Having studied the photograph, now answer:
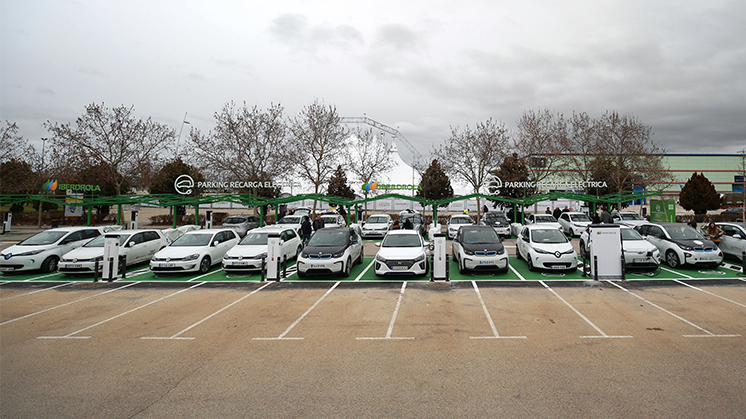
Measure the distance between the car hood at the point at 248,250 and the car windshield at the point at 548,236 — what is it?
30.9ft

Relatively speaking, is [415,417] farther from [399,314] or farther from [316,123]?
[316,123]

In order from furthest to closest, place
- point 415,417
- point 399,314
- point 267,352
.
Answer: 1. point 399,314
2. point 267,352
3. point 415,417

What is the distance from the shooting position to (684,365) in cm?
512

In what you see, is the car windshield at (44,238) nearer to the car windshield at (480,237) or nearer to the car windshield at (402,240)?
the car windshield at (402,240)

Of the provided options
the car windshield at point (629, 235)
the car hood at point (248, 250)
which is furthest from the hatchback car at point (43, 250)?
the car windshield at point (629, 235)

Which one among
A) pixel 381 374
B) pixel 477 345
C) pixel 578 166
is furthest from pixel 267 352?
pixel 578 166

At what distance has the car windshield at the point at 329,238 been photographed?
40.8 feet

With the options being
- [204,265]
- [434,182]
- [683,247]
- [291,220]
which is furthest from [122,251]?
[434,182]

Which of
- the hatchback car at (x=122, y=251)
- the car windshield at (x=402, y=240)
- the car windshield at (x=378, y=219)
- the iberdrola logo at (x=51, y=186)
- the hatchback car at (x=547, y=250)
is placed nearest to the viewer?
the hatchback car at (x=547, y=250)

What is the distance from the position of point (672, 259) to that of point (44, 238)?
881 inches

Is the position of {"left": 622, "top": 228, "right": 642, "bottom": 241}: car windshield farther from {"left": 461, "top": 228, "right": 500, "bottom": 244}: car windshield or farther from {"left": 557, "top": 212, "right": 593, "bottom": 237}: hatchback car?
{"left": 557, "top": 212, "right": 593, "bottom": 237}: hatchback car

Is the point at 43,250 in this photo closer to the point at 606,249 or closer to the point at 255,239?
the point at 255,239

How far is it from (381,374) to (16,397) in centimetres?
442

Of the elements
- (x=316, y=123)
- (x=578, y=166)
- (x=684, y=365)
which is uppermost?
(x=316, y=123)
